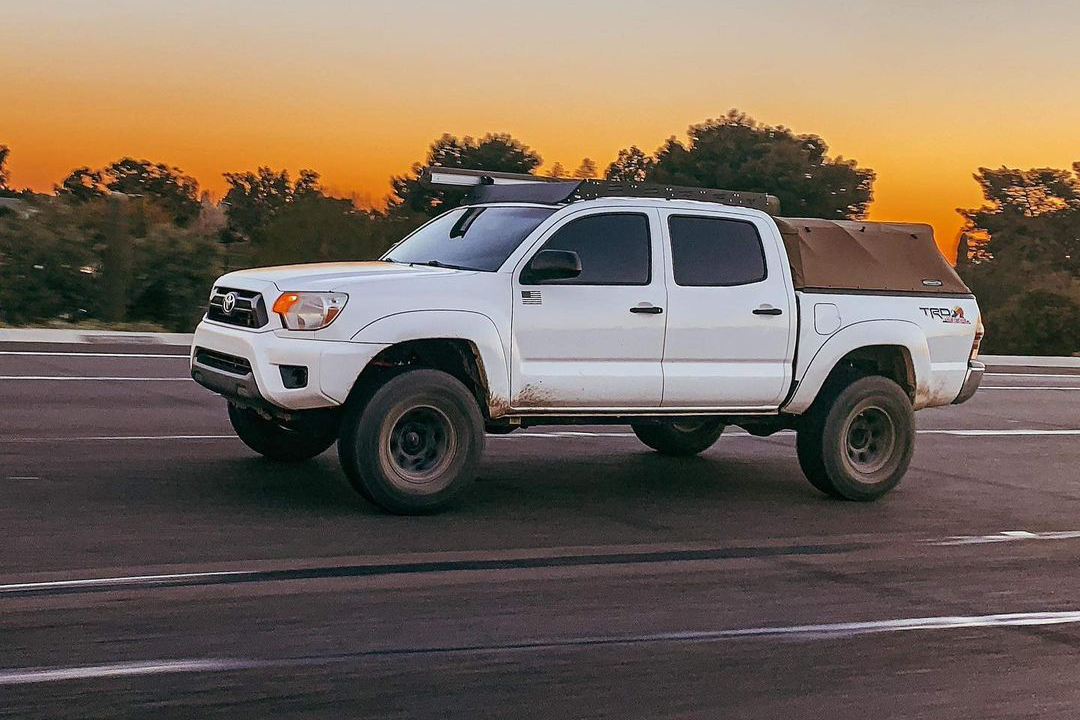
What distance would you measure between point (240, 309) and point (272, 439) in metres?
1.67

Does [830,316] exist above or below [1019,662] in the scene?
above

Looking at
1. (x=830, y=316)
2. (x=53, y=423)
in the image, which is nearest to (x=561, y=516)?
(x=830, y=316)

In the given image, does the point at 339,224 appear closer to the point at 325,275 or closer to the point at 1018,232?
the point at 325,275

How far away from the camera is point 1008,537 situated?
29.7 feet

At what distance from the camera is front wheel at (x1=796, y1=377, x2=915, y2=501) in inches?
391

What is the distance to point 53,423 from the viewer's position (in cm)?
1191

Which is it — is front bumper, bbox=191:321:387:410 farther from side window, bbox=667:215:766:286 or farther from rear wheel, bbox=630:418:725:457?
rear wheel, bbox=630:418:725:457

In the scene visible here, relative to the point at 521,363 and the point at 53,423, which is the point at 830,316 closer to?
the point at 521,363

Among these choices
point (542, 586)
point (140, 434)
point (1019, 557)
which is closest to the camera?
point (542, 586)

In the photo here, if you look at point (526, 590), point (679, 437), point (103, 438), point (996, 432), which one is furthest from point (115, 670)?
point (996, 432)

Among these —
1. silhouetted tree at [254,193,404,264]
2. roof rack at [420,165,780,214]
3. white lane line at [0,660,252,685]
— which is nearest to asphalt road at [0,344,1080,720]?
white lane line at [0,660,252,685]

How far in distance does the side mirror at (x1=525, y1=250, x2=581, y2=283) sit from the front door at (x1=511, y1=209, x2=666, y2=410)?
4 centimetres

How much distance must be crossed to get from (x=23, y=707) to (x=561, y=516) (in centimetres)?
448

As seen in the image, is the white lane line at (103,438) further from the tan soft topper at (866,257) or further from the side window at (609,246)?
the tan soft topper at (866,257)
